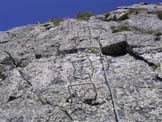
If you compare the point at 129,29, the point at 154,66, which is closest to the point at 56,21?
the point at 129,29

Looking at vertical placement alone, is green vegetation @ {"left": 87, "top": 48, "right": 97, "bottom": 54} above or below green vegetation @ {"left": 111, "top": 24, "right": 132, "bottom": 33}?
below

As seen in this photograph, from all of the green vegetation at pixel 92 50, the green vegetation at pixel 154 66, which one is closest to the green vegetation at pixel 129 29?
the green vegetation at pixel 92 50

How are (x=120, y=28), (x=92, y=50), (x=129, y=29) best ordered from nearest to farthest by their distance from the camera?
1. (x=92, y=50)
2. (x=120, y=28)
3. (x=129, y=29)

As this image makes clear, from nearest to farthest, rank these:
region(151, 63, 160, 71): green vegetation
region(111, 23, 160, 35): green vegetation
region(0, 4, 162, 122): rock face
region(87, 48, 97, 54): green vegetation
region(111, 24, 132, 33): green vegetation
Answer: region(0, 4, 162, 122): rock face
region(151, 63, 160, 71): green vegetation
region(87, 48, 97, 54): green vegetation
region(111, 23, 160, 35): green vegetation
region(111, 24, 132, 33): green vegetation

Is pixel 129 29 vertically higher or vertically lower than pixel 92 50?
higher

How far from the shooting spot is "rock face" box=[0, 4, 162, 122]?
33.6 feet

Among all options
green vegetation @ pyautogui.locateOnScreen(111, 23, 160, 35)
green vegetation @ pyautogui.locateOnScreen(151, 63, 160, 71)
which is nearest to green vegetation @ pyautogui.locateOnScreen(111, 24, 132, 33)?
green vegetation @ pyautogui.locateOnScreen(111, 23, 160, 35)

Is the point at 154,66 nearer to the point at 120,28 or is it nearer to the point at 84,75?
the point at 84,75

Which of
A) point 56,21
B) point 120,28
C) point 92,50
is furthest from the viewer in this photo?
point 56,21

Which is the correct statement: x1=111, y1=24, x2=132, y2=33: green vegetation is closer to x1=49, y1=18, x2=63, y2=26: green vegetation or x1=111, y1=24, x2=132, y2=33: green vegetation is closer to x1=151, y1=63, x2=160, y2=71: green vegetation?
x1=49, y1=18, x2=63, y2=26: green vegetation

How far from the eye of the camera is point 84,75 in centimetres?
1249

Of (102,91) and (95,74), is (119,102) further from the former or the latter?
(95,74)

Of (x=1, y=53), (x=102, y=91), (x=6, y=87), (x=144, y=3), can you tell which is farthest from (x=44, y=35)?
(x=144, y=3)

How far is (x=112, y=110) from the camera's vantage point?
10.2 metres
